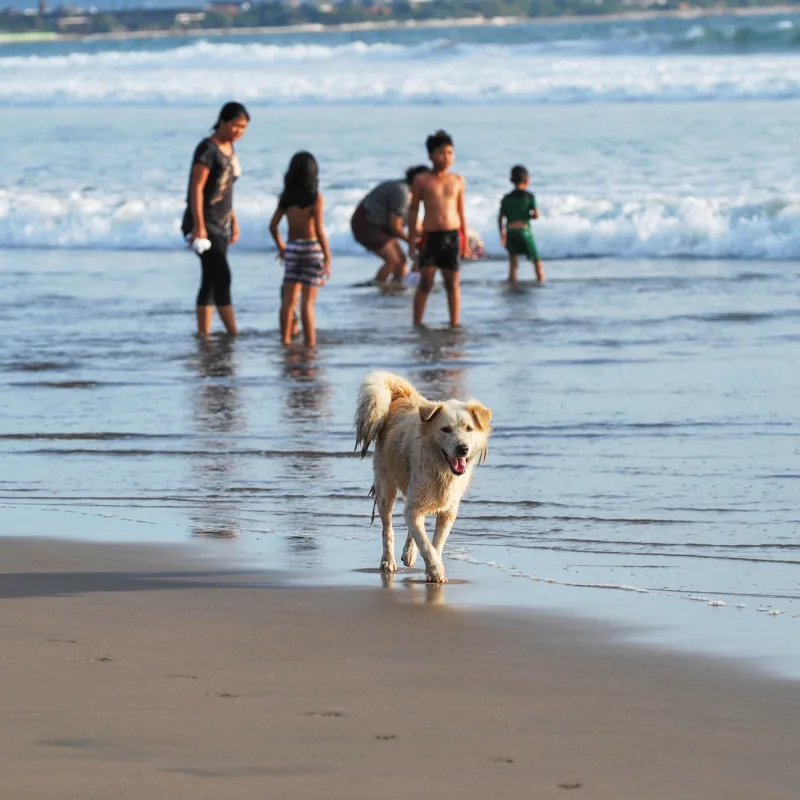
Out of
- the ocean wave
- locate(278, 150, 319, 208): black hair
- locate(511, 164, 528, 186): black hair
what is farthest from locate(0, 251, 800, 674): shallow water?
the ocean wave

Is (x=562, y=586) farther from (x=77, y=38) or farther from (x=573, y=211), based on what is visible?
(x=77, y=38)

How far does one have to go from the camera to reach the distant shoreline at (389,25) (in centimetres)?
9044

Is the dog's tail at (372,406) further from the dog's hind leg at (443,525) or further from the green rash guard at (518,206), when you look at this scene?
the green rash guard at (518,206)

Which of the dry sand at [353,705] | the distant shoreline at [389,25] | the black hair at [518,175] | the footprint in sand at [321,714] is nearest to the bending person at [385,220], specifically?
the black hair at [518,175]

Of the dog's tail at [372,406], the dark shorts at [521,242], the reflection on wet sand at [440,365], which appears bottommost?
the reflection on wet sand at [440,365]

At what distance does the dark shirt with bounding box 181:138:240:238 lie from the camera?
12.2 m

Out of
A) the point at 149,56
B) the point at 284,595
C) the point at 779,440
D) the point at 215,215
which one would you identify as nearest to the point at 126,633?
the point at 284,595

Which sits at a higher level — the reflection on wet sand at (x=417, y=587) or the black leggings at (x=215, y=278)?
the black leggings at (x=215, y=278)

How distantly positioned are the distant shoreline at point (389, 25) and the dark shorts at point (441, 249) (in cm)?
7443

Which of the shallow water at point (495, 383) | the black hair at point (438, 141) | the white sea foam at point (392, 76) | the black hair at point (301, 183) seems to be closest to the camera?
the shallow water at point (495, 383)

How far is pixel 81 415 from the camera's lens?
33.7 ft

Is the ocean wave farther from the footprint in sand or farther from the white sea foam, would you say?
the white sea foam

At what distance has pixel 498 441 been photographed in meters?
9.17

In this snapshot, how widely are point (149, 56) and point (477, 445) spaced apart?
76708 mm
